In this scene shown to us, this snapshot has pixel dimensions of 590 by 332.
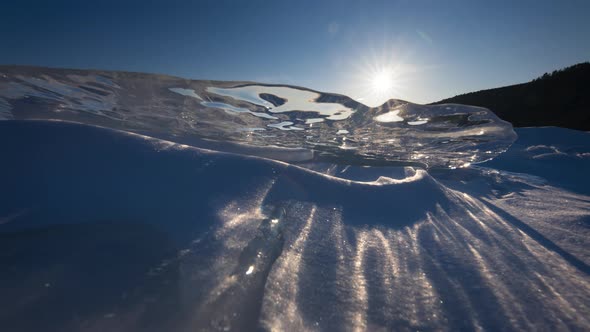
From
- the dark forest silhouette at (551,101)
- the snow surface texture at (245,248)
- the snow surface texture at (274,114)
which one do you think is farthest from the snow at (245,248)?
the dark forest silhouette at (551,101)

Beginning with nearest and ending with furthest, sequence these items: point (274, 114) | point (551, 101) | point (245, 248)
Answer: point (245, 248)
point (274, 114)
point (551, 101)

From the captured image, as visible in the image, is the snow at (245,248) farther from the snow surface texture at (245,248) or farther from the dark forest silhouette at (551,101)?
the dark forest silhouette at (551,101)

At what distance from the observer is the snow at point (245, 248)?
84cm

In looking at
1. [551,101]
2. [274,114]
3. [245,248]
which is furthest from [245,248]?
[551,101]

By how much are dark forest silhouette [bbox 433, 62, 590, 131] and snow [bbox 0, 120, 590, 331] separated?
848cm

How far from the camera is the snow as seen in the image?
0.84 m

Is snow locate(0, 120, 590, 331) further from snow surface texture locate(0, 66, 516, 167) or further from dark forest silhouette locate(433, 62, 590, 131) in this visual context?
dark forest silhouette locate(433, 62, 590, 131)

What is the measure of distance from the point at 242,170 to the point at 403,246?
1181 mm

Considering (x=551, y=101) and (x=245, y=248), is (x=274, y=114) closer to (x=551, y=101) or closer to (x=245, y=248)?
(x=245, y=248)

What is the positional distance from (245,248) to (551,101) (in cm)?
1177

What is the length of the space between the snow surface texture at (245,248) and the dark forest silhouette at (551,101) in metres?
8.42

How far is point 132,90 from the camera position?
4008 mm

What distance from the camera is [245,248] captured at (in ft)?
3.73

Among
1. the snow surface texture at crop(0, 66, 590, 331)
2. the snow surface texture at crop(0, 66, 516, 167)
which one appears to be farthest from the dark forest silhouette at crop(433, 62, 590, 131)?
the snow surface texture at crop(0, 66, 590, 331)
